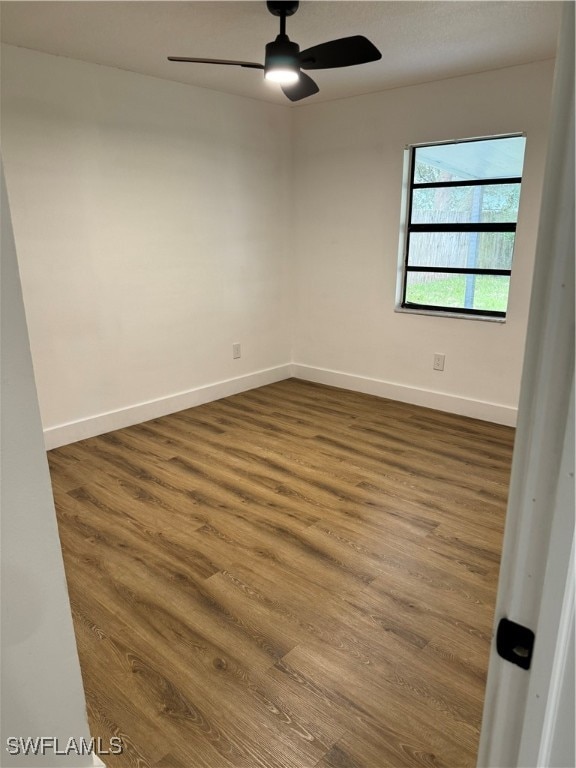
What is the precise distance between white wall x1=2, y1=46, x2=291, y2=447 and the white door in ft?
11.2

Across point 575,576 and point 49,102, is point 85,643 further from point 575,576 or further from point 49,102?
point 49,102

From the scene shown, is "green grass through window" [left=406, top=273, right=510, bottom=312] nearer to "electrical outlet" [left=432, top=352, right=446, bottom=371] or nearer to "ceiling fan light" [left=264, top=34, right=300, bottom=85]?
"electrical outlet" [left=432, top=352, right=446, bottom=371]

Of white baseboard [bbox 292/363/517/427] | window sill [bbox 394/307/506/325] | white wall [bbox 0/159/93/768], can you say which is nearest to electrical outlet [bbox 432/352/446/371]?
white baseboard [bbox 292/363/517/427]

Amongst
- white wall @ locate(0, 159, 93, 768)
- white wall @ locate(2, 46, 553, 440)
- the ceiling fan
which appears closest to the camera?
white wall @ locate(0, 159, 93, 768)

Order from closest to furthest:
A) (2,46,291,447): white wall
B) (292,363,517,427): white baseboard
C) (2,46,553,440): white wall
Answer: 1. (2,46,291,447): white wall
2. (2,46,553,440): white wall
3. (292,363,517,427): white baseboard

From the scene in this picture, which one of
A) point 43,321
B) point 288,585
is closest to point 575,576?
point 288,585

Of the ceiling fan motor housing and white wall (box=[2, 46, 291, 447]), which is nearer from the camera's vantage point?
the ceiling fan motor housing

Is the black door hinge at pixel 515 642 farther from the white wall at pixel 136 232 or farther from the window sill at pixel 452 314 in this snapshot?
the window sill at pixel 452 314

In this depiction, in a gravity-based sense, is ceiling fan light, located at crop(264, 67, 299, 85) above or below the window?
above

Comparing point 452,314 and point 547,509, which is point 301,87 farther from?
point 547,509

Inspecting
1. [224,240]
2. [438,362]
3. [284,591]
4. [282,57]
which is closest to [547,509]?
[284,591]

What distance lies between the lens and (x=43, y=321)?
11.3 feet

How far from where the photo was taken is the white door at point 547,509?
1.69ft

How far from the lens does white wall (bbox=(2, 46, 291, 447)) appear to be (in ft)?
Result: 10.8
